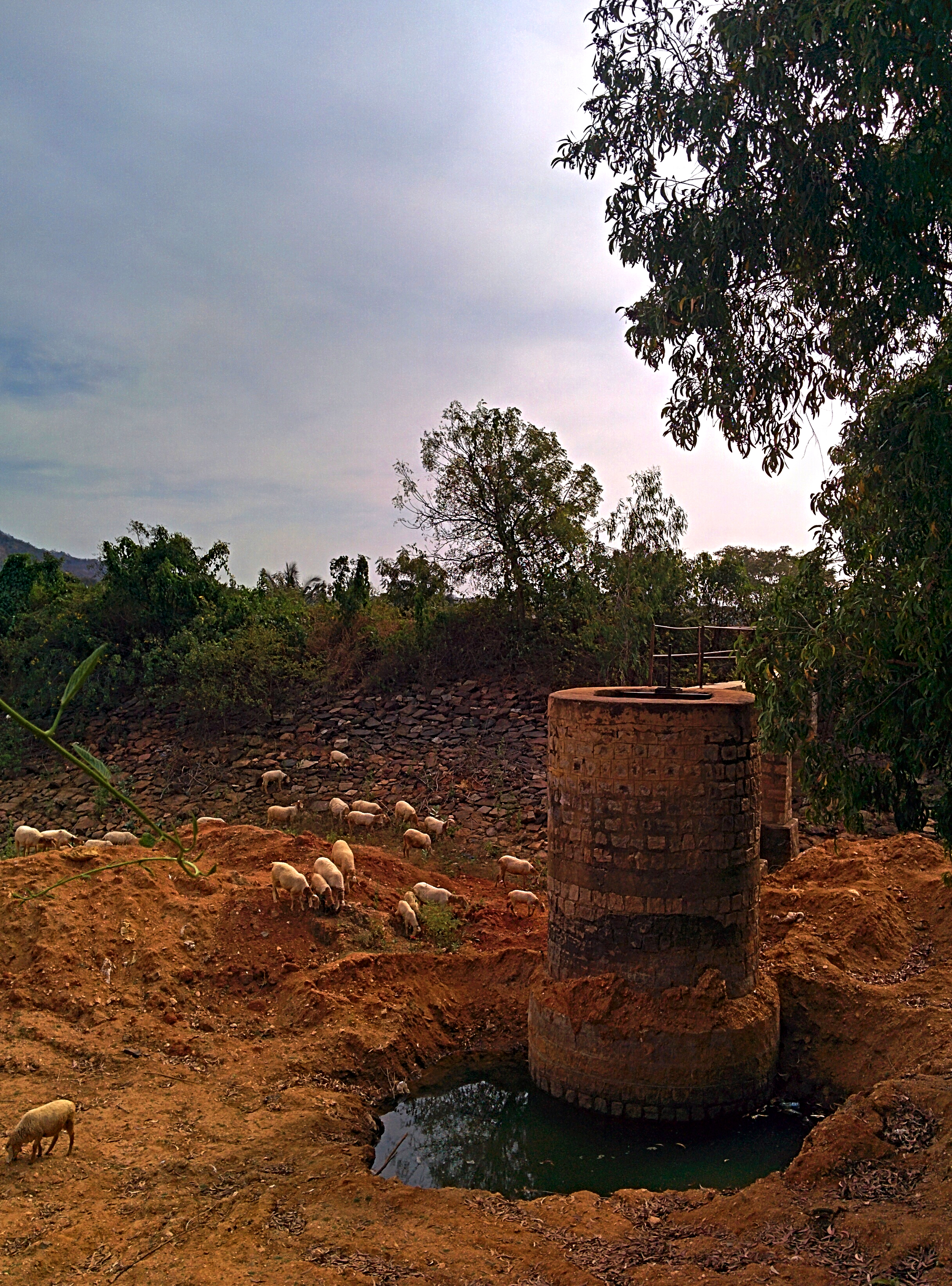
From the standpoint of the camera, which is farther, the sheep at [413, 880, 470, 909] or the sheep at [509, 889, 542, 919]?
the sheep at [509, 889, 542, 919]

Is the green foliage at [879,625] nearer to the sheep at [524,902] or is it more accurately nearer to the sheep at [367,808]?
the sheep at [524,902]

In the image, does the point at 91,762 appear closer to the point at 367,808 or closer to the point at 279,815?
the point at 279,815

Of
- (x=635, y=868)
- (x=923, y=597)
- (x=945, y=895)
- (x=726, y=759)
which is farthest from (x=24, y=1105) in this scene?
(x=945, y=895)

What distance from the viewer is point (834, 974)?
9.50m

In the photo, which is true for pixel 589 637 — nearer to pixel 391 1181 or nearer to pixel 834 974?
pixel 834 974

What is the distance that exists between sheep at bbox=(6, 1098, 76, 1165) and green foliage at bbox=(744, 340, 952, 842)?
5.71 meters

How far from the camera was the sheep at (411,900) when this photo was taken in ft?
35.8

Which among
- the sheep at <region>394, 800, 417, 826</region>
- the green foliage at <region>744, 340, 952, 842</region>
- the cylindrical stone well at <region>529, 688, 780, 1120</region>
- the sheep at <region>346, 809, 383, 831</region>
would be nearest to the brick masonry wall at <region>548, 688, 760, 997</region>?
the cylindrical stone well at <region>529, 688, 780, 1120</region>

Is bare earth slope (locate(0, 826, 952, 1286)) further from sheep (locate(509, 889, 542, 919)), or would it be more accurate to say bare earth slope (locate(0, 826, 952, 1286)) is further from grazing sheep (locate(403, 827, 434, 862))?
grazing sheep (locate(403, 827, 434, 862))

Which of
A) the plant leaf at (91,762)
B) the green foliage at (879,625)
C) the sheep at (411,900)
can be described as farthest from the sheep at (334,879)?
the plant leaf at (91,762)

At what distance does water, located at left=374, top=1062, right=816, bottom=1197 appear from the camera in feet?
24.5

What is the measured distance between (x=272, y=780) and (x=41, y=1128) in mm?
10991

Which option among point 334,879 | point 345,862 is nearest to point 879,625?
point 334,879

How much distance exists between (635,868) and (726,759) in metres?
1.25
